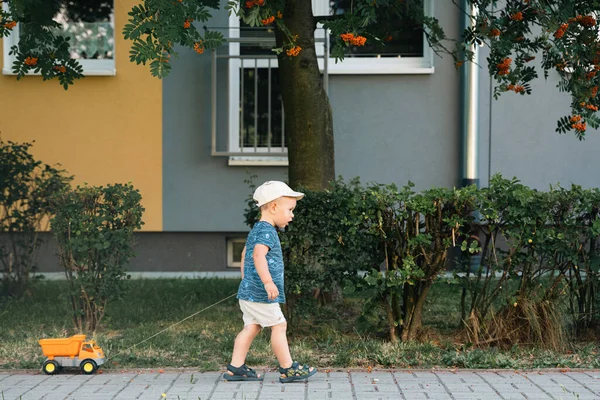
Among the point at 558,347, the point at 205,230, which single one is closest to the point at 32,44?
the point at 205,230

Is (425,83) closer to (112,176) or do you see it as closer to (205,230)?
(205,230)

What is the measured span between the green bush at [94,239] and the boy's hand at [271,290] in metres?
2.20

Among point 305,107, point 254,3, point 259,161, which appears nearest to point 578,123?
point 305,107

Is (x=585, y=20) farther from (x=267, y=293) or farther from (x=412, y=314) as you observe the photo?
(x=267, y=293)

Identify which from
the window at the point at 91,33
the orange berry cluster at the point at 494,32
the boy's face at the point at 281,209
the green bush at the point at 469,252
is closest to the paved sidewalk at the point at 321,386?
the green bush at the point at 469,252

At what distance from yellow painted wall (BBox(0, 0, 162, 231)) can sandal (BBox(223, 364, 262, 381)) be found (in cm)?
597

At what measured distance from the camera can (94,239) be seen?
23.5 ft

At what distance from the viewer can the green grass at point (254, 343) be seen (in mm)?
6223

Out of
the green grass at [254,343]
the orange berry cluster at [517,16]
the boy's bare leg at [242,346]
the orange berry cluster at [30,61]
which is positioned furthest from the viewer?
the orange berry cluster at [30,61]

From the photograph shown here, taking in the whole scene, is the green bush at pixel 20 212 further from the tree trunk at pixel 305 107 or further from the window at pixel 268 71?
the window at pixel 268 71

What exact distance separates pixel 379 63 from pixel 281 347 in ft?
21.4

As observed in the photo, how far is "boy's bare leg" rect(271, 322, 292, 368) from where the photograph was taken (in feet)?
18.4

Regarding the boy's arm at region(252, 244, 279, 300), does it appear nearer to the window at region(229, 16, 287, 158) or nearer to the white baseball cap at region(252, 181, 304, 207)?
the white baseball cap at region(252, 181, 304, 207)

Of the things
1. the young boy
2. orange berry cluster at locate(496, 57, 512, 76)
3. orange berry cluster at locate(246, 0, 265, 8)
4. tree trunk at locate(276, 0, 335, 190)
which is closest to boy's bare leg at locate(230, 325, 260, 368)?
the young boy
